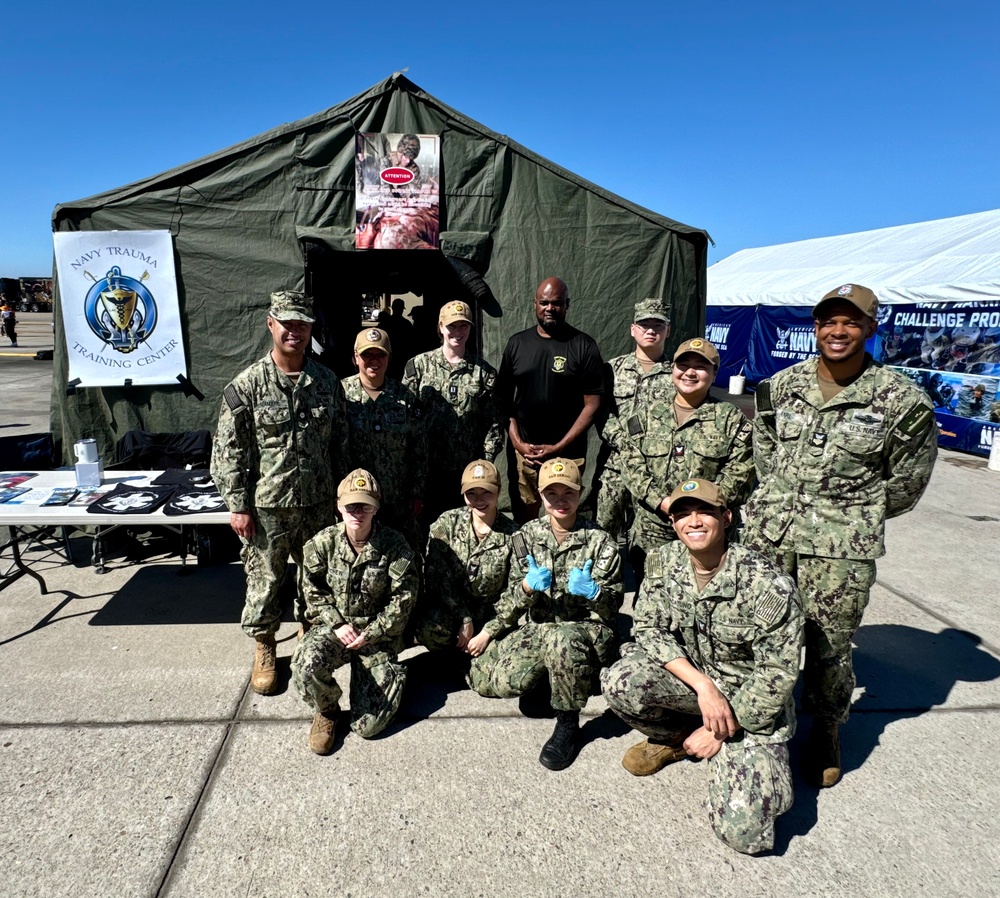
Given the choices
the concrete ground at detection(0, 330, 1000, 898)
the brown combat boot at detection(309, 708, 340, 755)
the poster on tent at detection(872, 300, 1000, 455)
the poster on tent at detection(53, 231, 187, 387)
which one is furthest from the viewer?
the poster on tent at detection(872, 300, 1000, 455)

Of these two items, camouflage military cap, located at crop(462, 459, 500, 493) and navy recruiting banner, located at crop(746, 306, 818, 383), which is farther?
navy recruiting banner, located at crop(746, 306, 818, 383)

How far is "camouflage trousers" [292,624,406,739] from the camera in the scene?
272cm

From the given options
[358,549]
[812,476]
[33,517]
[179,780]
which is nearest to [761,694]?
[812,476]

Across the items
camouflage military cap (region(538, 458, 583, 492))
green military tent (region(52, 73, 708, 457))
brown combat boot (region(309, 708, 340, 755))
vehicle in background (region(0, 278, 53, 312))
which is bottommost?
brown combat boot (region(309, 708, 340, 755))

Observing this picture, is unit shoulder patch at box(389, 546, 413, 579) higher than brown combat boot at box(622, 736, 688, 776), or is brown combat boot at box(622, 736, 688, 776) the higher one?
unit shoulder patch at box(389, 546, 413, 579)

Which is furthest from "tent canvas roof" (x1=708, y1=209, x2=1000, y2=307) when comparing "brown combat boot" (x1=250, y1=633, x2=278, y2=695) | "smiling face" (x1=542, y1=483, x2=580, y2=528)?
"brown combat boot" (x1=250, y1=633, x2=278, y2=695)

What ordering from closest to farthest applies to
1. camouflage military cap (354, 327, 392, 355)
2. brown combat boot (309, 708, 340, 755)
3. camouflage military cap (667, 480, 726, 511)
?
1. camouflage military cap (667, 480, 726, 511)
2. brown combat boot (309, 708, 340, 755)
3. camouflage military cap (354, 327, 392, 355)

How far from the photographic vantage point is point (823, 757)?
2.58 meters

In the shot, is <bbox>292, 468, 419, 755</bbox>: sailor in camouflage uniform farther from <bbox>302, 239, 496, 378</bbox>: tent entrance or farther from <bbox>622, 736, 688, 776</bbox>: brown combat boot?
<bbox>302, 239, 496, 378</bbox>: tent entrance

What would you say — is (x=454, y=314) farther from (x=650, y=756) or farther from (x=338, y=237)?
(x=650, y=756)

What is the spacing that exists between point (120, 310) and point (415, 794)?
13.6 ft

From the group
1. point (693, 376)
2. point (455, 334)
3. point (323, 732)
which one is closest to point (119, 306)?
point (455, 334)

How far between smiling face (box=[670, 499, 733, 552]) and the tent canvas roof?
8780 mm

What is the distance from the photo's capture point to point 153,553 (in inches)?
190
